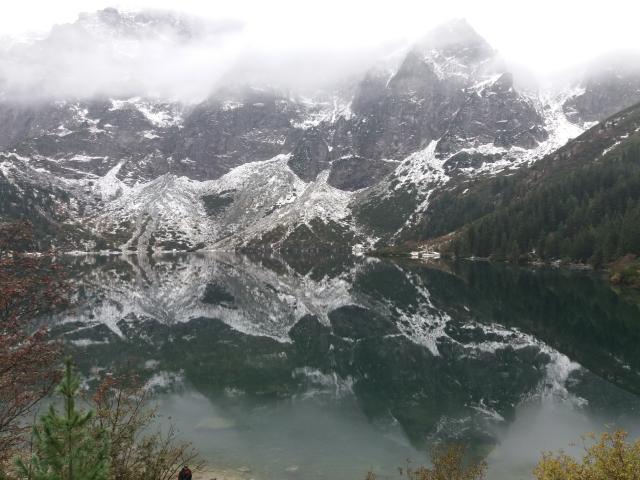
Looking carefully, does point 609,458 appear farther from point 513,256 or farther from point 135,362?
point 513,256

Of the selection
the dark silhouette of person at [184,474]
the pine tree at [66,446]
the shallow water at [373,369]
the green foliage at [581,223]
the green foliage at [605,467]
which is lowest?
the green foliage at [581,223]

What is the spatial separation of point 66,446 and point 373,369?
134 feet

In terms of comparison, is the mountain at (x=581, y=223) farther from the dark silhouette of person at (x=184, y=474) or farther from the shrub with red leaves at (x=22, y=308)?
the shrub with red leaves at (x=22, y=308)

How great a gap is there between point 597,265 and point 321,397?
123 m

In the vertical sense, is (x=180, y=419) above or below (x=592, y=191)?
above

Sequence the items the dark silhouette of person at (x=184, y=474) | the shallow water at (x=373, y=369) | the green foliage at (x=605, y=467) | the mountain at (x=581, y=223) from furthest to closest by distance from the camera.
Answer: the mountain at (x=581, y=223) < the shallow water at (x=373, y=369) < the dark silhouette of person at (x=184, y=474) < the green foliage at (x=605, y=467)

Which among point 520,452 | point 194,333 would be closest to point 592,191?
point 194,333

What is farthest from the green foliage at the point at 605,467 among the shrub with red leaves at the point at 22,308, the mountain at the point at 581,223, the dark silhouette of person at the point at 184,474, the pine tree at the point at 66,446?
the mountain at the point at 581,223

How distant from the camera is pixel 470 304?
81312 millimetres

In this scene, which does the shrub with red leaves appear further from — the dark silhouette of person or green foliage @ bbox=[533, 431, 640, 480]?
green foliage @ bbox=[533, 431, 640, 480]

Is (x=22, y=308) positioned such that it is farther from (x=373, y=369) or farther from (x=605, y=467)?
(x=373, y=369)

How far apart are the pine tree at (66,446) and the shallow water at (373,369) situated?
6217 millimetres

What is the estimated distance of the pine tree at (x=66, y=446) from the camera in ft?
28.2

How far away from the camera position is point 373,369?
47281 millimetres
